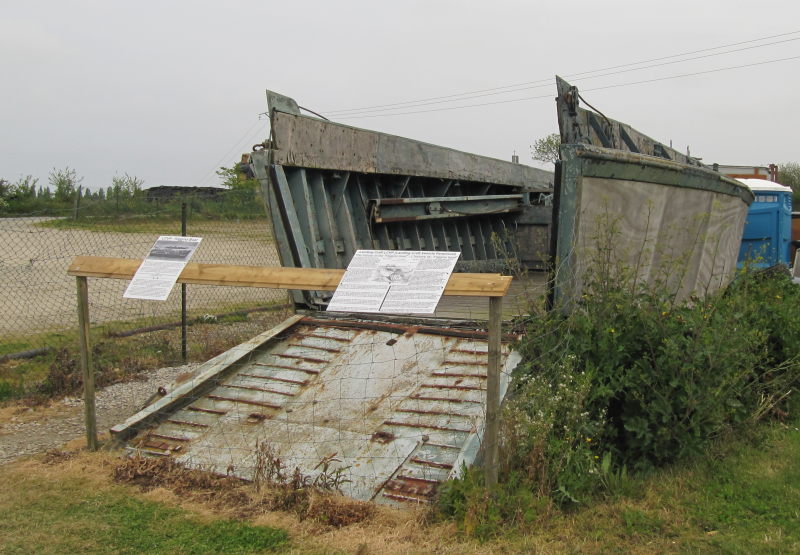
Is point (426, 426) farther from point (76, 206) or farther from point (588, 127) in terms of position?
point (76, 206)

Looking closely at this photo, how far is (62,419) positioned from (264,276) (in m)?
2.87

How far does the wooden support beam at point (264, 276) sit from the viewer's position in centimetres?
411

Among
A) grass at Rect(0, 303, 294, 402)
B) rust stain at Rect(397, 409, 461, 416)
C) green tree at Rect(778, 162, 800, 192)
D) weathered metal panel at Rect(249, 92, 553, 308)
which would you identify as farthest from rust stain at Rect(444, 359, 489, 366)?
green tree at Rect(778, 162, 800, 192)

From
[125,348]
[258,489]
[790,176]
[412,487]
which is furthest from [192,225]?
[790,176]

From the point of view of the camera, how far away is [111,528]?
4.05 m

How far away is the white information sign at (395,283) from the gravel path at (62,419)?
9.84ft

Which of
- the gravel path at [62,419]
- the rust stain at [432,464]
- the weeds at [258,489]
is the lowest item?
the gravel path at [62,419]

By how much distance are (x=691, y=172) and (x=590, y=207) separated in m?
1.76

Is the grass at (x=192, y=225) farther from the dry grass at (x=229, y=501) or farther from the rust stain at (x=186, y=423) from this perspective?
the dry grass at (x=229, y=501)

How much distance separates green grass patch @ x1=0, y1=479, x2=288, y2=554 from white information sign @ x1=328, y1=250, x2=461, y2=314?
135cm

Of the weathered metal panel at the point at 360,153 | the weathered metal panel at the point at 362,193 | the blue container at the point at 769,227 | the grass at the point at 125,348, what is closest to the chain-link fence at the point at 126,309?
the grass at the point at 125,348

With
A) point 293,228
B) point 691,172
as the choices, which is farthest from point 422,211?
point 691,172

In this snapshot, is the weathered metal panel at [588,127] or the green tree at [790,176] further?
the green tree at [790,176]

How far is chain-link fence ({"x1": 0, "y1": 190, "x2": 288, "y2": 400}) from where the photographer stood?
820cm
